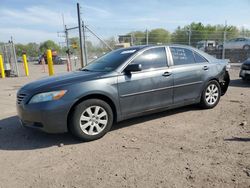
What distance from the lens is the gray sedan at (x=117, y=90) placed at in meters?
4.03

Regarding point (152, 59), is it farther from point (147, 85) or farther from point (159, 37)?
point (159, 37)

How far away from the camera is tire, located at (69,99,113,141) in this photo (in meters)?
4.09

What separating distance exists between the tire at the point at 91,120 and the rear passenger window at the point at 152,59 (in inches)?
44.1

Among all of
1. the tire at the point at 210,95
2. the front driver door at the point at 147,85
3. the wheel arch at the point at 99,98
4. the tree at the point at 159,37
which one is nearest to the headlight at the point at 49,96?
the wheel arch at the point at 99,98

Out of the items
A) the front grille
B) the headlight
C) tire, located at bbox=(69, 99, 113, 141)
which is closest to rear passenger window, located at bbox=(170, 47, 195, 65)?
tire, located at bbox=(69, 99, 113, 141)

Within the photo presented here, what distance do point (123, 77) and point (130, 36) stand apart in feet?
39.4

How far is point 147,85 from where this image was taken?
15.5 feet

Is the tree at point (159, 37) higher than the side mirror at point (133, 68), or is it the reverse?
the tree at point (159, 37)

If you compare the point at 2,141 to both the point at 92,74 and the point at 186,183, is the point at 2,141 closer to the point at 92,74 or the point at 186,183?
the point at 92,74

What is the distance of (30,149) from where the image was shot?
4043 millimetres

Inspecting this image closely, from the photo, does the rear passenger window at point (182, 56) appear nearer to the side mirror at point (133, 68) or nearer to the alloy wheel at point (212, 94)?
the alloy wheel at point (212, 94)

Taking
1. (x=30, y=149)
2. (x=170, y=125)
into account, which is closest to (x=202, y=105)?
(x=170, y=125)

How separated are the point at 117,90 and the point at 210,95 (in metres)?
2.58

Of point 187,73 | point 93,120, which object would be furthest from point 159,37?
point 93,120
